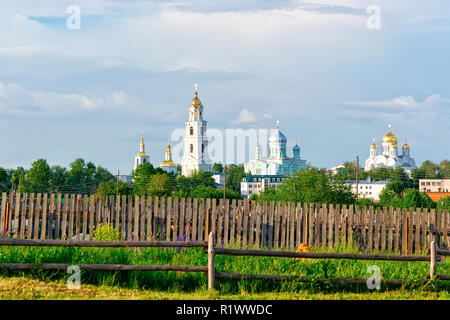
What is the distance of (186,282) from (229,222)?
5.42 meters

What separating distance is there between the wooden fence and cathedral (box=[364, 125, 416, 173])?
434ft

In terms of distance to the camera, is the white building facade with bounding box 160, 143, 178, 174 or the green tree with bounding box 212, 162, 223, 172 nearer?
the white building facade with bounding box 160, 143, 178, 174

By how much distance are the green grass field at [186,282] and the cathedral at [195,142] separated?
118m

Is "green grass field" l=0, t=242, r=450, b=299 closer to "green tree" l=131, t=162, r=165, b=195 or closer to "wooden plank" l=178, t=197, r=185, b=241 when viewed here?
"wooden plank" l=178, t=197, r=185, b=241

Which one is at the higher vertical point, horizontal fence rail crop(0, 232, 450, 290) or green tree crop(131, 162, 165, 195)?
green tree crop(131, 162, 165, 195)

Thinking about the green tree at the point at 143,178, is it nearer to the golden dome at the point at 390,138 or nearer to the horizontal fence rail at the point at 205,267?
the horizontal fence rail at the point at 205,267

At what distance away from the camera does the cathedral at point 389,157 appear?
146m

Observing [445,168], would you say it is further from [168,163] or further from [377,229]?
[377,229]

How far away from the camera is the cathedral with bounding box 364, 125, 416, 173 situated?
146 m

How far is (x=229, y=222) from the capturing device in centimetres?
1510

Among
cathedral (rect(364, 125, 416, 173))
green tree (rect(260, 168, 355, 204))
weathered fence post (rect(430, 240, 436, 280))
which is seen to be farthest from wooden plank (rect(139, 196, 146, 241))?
cathedral (rect(364, 125, 416, 173))

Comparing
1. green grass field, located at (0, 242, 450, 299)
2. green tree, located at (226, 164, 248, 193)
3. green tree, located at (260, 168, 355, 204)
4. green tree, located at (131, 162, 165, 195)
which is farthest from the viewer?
green tree, located at (226, 164, 248, 193)
